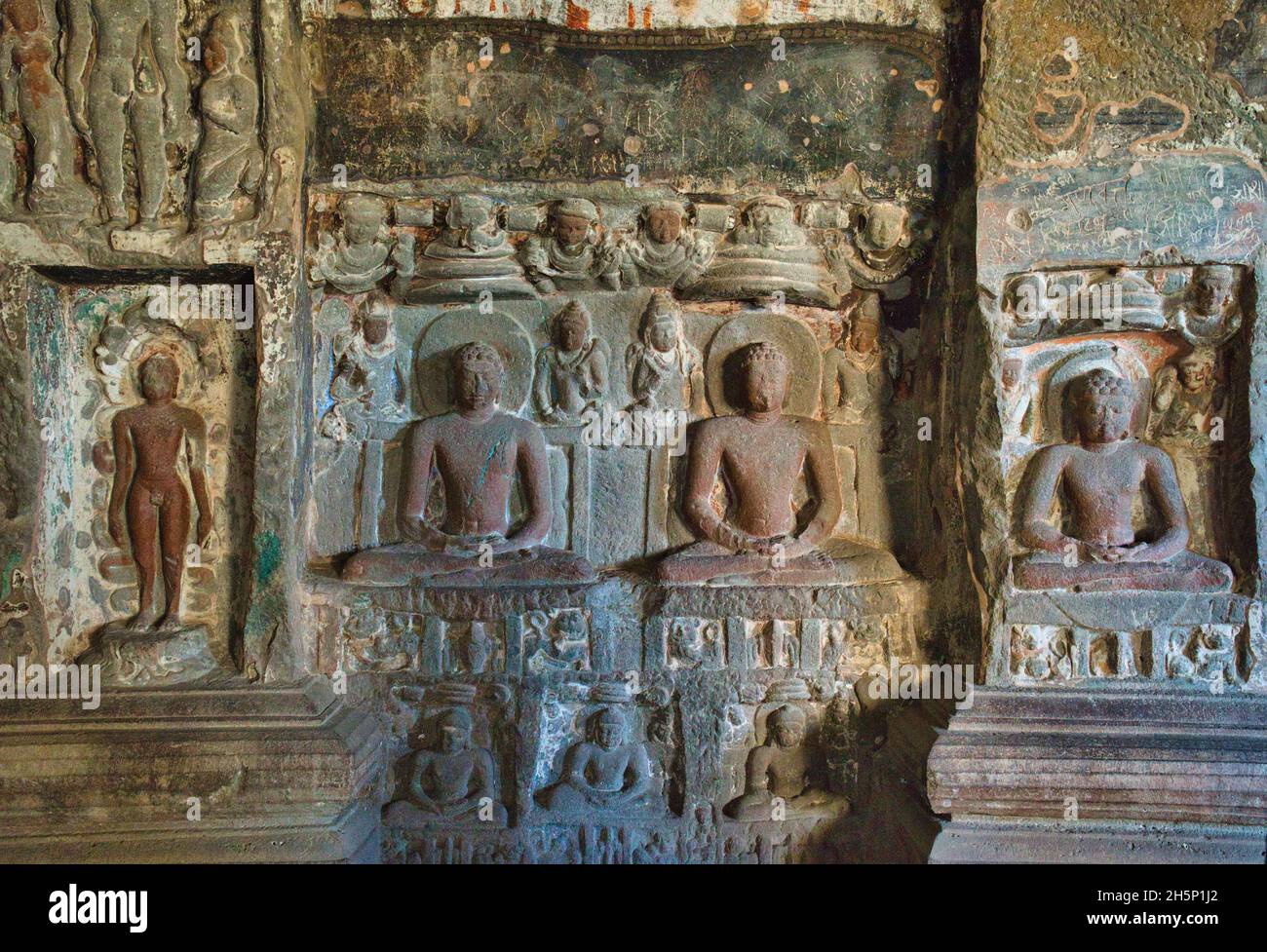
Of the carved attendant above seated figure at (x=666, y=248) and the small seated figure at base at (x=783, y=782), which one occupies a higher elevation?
the carved attendant above seated figure at (x=666, y=248)

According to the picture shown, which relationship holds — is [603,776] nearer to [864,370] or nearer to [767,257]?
[864,370]

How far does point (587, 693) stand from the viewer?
4.22 m

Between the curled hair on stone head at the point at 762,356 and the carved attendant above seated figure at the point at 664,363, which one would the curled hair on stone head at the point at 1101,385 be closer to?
the curled hair on stone head at the point at 762,356

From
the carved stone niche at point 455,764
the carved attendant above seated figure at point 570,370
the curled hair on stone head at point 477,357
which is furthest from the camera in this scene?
the carved attendant above seated figure at point 570,370

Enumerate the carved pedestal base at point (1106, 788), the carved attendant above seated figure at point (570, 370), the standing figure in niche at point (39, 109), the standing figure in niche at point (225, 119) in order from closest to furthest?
1. the carved pedestal base at point (1106, 788)
2. the standing figure in niche at point (39, 109)
3. the standing figure in niche at point (225, 119)
4. the carved attendant above seated figure at point (570, 370)

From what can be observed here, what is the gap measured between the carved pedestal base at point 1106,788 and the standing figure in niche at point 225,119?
13.8 feet

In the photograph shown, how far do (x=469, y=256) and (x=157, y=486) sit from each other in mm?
1924

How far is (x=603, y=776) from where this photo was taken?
4207 mm

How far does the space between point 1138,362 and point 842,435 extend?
1488 mm

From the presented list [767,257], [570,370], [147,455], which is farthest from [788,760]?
[147,455]

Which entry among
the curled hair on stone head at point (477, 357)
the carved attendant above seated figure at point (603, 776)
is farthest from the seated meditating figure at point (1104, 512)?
the curled hair on stone head at point (477, 357)

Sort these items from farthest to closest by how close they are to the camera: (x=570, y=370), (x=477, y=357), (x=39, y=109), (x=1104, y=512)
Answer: (x=570, y=370) < (x=477, y=357) < (x=1104, y=512) < (x=39, y=109)

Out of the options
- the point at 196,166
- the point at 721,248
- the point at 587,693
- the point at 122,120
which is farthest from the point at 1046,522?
the point at 122,120

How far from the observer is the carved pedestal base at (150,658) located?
12.8ft
